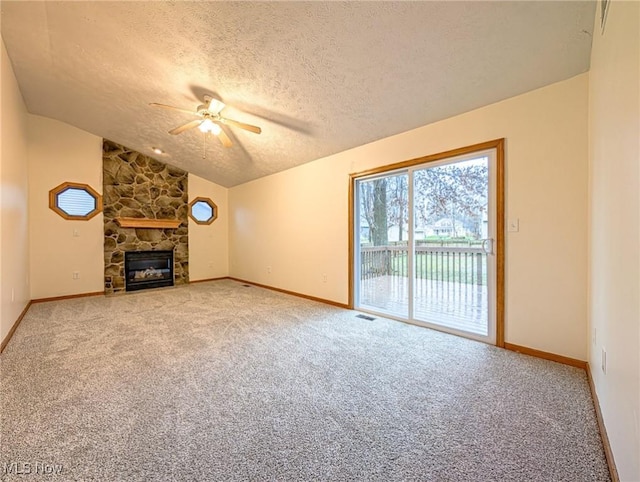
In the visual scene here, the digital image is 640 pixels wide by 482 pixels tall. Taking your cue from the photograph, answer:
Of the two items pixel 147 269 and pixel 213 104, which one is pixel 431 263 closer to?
pixel 213 104

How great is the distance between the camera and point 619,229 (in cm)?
119

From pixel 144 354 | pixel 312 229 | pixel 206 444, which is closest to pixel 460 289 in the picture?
pixel 312 229

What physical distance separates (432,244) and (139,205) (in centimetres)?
544

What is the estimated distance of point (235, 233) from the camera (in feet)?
21.3

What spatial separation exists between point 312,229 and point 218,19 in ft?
9.47

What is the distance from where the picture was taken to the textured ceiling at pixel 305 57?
1.89 m

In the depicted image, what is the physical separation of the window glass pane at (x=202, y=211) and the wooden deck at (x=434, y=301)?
13.8 ft

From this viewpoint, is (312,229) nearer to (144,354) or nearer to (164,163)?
(144,354)

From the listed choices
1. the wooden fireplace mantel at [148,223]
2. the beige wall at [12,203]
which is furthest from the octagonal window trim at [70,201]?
the beige wall at [12,203]

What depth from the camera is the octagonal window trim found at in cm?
463

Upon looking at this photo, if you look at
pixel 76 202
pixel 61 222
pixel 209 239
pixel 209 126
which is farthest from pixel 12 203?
pixel 209 239

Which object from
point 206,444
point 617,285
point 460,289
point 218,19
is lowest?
point 206,444

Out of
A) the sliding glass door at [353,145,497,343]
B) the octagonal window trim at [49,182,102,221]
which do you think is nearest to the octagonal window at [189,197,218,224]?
the octagonal window trim at [49,182,102,221]

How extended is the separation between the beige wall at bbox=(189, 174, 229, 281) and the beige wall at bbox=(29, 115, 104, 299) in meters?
1.61
